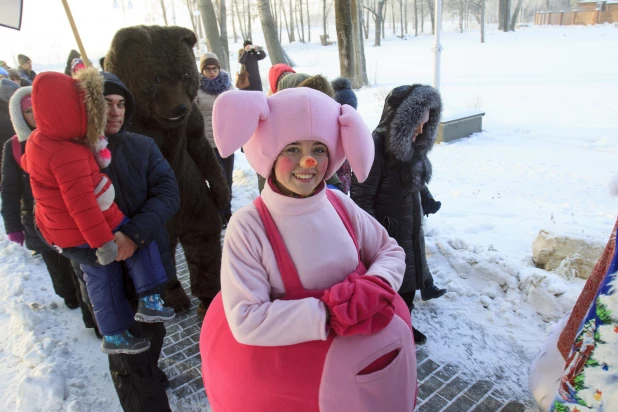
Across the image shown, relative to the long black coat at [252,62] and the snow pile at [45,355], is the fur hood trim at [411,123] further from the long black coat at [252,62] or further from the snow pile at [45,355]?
the long black coat at [252,62]

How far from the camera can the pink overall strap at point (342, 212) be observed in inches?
69.3

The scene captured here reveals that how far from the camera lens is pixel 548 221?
481 cm

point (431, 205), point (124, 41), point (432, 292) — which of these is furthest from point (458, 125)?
point (124, 41)

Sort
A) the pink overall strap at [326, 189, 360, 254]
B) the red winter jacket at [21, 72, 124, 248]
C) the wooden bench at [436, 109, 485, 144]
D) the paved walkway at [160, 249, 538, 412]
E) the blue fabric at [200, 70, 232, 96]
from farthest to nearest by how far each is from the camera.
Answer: the wooden bench at [436, 109, 485, 144]
the blue fabric at [200, 70, 232, 96]
the paved walkway at [160, 249, 538, 412]
the red winter jacket at [21, 72, 124, 248]
the pink overall strap at [326, 189, 360, 254]

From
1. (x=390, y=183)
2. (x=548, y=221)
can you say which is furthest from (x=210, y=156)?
(x=548, y=221)

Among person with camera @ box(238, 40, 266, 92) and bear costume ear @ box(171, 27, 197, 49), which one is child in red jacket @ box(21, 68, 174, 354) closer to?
bear costume ear @ box(171, 27, 197, 49)

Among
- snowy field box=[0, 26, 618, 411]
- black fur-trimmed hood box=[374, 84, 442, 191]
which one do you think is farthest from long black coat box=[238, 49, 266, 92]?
black fur-trimmed hood box=[374, 84, 442, 191]

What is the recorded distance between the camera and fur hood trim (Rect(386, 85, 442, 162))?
9.04ft

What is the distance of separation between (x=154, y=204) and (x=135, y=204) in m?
0.11

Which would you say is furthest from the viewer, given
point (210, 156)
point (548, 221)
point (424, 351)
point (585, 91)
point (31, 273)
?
point (585, 91)

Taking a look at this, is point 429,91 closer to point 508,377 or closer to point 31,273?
point 508,377

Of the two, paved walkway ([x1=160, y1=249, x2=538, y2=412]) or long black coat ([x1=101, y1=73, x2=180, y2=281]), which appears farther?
paved walkway ([x1=160, y1=249, x2=538, y2=412])

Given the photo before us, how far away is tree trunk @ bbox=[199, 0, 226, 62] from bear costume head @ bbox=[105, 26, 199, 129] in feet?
33.6

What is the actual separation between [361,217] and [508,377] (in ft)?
5.90
